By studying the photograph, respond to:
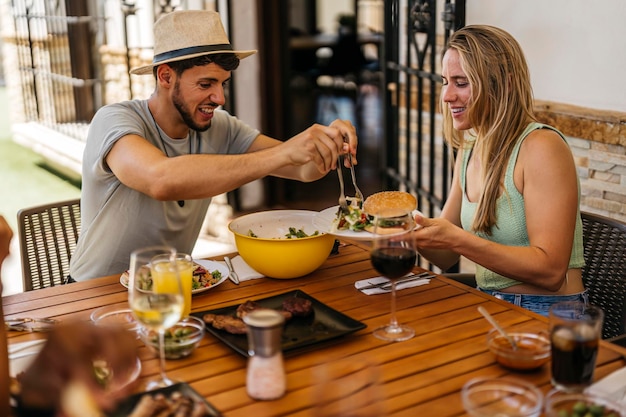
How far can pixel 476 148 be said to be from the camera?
2.20 metres

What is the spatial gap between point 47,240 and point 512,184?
144cm

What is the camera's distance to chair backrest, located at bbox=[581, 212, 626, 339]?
204 cm

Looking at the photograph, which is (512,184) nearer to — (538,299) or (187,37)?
(538,299)

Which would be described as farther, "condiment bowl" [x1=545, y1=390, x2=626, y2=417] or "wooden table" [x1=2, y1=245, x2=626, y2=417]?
"wooden table" [x1=2, y1=245, x2=626, y2=417]

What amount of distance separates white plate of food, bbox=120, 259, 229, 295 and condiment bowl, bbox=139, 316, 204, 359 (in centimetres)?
27

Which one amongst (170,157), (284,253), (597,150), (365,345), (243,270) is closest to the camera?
(365,345)

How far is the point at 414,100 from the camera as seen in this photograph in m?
3.63

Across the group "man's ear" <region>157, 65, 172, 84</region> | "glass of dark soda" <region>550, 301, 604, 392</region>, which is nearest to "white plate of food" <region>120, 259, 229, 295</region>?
"man's ear" <region>157, 65, 172, 84</region>

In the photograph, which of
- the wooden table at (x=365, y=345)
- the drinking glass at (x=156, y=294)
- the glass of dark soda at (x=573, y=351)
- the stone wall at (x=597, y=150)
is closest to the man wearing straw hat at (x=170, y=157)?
the wooden table at (x=365, y=345)

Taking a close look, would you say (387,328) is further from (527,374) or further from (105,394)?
(105,394)

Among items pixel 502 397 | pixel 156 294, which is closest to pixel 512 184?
pixel 502 397

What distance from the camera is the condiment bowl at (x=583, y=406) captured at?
1124 millimetres

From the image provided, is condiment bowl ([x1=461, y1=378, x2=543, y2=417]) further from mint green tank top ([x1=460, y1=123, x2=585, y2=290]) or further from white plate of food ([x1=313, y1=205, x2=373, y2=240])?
mint green tank top ([x1=460, y1=123, x2=585, y2=290])

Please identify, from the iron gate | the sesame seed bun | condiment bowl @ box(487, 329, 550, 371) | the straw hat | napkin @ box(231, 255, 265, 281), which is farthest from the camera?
the iron gate
